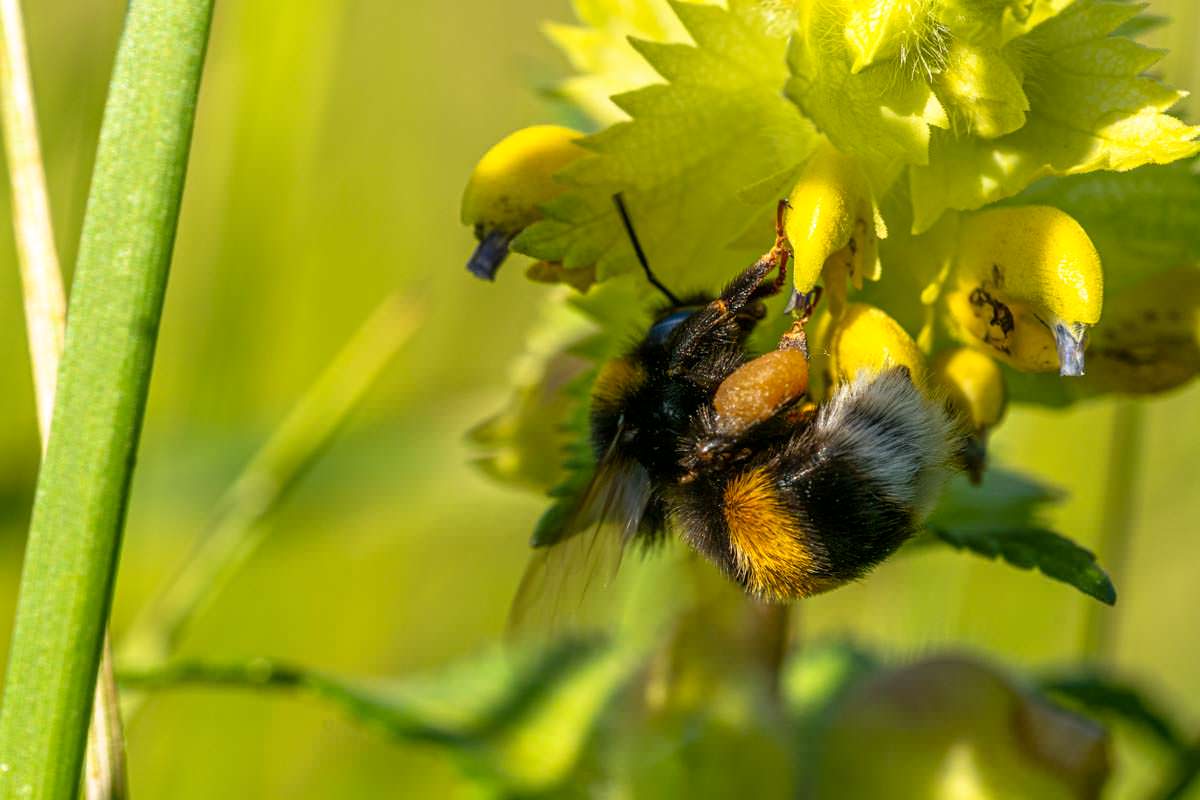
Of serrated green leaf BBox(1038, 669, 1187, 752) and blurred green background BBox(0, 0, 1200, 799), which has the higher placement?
blurred green background BBox(0, 0, 1200, 799)

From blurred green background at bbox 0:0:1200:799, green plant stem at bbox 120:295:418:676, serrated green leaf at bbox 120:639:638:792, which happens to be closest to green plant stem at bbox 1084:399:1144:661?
blurred green background at bbox 0:0:1200:799

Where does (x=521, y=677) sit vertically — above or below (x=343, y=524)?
below

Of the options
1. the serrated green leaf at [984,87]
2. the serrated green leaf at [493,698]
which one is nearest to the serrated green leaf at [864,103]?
the serrated green leaf at [984,87]

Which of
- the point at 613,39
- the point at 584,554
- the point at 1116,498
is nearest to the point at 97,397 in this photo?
the point at 584,554

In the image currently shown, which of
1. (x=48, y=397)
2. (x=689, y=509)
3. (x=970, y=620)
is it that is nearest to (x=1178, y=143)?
(x=689, y=509)

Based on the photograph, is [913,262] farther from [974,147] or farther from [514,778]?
[514,778]

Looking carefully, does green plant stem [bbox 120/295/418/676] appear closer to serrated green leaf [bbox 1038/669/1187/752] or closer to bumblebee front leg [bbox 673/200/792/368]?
bumblebee front leg [bbox 673/200/792/368]

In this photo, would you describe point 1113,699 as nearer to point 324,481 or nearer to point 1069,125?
point 1069,125
